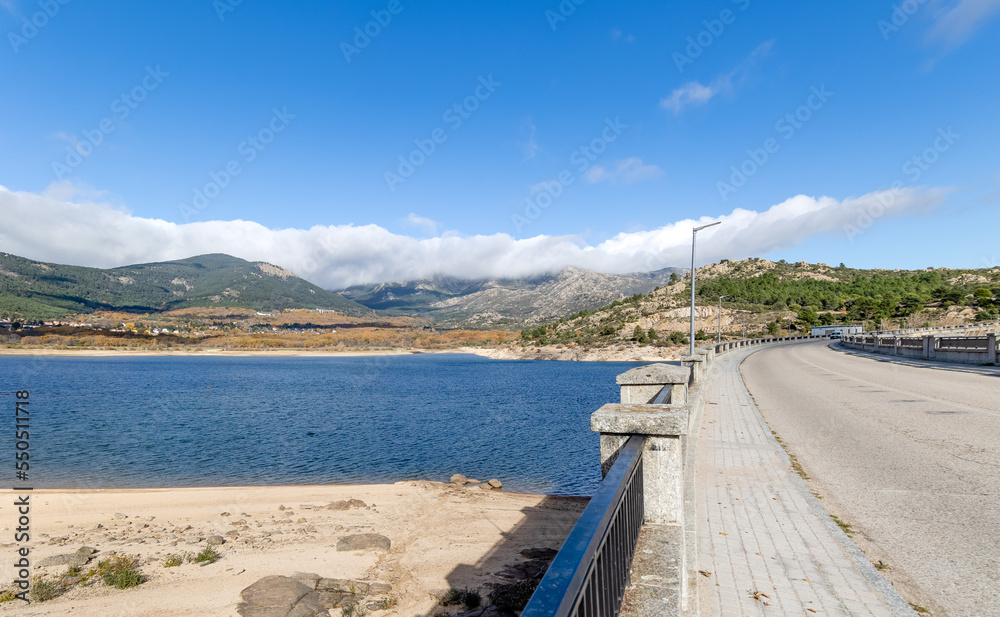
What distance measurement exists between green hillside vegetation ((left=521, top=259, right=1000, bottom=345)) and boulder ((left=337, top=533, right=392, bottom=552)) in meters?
99.2

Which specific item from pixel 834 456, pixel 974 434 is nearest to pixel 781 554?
pixel 834 456

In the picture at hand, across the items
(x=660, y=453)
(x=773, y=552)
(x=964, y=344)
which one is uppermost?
(x=660, y=453)

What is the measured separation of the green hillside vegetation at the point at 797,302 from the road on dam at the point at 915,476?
90.3 metres

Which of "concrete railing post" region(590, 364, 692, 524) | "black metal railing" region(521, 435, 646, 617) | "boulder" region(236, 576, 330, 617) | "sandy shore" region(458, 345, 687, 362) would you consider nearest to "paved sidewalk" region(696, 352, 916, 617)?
"concrete railing post" region(590, 364, 692, 524)

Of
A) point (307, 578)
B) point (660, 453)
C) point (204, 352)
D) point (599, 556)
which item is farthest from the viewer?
point (204, 352)

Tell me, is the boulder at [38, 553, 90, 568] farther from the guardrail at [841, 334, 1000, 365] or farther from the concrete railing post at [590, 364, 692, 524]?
the guardrail at [841, 334, 1000, 365]

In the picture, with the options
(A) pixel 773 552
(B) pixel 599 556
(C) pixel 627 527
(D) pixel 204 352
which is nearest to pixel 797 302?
(A) pixel 773 552

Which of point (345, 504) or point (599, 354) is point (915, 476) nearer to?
point (345, 504)

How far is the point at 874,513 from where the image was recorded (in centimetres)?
659

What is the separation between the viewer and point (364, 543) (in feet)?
35.3

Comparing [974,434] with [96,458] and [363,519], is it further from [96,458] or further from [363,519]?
[96,458]

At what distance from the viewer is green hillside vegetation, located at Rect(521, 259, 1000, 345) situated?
327 ft

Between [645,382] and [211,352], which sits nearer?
[645,382]

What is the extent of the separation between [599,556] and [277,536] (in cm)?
1154
